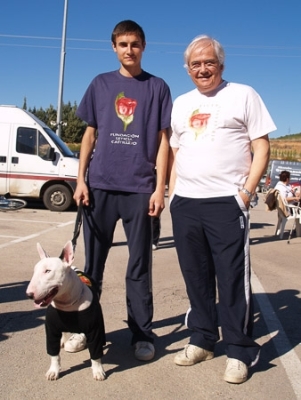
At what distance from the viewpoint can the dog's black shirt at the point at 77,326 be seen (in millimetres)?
3129

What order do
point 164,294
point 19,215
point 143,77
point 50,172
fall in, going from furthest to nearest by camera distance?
point 50,172 < point 19,215 < point 164,294 < point 143,77

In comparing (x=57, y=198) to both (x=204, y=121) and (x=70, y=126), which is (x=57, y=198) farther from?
(x=70, y=126)

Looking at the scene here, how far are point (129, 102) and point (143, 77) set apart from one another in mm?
238

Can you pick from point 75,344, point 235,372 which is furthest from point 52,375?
point 235,372

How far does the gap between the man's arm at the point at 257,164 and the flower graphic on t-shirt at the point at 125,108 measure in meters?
0.89

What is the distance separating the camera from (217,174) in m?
3.28

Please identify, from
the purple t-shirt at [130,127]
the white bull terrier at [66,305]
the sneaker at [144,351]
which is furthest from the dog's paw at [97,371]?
the purple t-shirt at [130,127]

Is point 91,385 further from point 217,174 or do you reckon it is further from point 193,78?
point 193,78

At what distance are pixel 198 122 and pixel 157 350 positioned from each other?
1766 millimetres

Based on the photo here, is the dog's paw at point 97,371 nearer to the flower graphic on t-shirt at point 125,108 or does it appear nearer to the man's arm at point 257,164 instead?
the man's arm at point 257,164

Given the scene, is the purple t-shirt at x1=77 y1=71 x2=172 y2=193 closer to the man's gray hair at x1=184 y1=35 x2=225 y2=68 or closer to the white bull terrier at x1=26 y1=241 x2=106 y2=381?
the man's gray hair at x1=184 y1=35 x2=225 y2=68

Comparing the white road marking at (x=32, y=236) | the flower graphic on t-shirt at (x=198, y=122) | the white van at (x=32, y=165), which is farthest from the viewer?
the white van at (x=32, y=165)

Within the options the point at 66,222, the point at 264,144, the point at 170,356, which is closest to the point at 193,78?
the point at 264,144

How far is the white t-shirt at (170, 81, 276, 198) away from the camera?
323 cm
